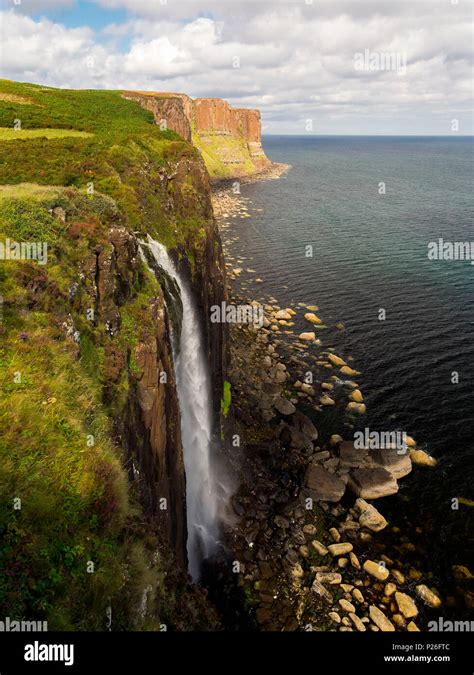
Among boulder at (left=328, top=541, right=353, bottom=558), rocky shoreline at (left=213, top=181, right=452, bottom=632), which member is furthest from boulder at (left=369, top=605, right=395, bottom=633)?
boulder at (left=328, top=541, right=353, bottom=558)

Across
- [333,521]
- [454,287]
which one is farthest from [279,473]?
[454,287]

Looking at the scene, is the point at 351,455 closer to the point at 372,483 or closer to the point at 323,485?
the point at 372,483

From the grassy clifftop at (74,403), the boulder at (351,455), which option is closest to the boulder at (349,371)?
the boulder at (351,455)

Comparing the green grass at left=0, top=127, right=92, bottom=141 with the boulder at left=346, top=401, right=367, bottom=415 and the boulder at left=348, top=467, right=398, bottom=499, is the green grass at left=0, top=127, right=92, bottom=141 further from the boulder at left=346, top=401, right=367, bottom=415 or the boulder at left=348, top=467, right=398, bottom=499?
the boulder at left=348, top=467, right=398, bottom=499

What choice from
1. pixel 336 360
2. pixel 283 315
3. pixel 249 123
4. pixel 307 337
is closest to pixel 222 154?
pixel 249 123

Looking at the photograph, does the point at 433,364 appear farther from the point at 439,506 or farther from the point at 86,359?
the point at 86,359

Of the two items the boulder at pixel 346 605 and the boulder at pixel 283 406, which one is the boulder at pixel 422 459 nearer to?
the boulder at pixel 283 406
